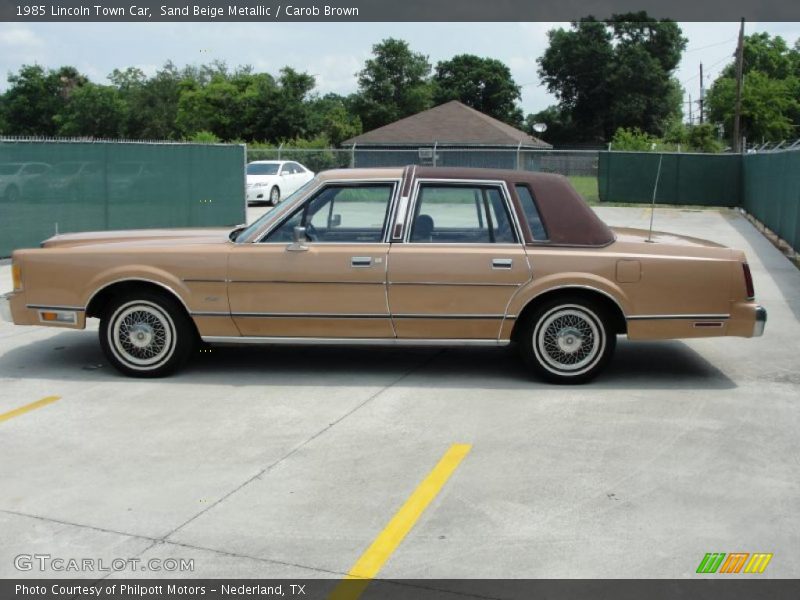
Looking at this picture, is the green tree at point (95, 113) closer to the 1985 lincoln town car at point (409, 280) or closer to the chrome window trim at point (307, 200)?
the 1985 lincoln town car at point (409, 280)

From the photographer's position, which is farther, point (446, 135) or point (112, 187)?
point (446, 135)

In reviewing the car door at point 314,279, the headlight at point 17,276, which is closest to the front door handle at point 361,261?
the car door at point 314,279

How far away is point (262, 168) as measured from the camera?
30641mm

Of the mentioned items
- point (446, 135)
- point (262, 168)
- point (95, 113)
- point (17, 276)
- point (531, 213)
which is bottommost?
point (17, 276)

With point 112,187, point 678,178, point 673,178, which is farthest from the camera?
point 673,178

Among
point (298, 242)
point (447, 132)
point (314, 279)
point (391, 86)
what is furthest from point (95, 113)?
point (314, 279)

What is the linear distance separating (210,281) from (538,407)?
2.65m

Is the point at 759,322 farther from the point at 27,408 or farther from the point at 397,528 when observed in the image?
the point at 27,408

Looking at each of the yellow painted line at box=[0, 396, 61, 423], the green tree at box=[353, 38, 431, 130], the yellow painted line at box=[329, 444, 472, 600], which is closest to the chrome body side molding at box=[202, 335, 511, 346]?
the yellow painted line at box=[0, 396, 61, 423]

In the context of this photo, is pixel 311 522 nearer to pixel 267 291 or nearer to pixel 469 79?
pixel 267 291

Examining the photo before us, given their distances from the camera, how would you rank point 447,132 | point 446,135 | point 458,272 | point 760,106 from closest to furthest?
point 458,272 → point 446,135 → point 447,132 → point 760,106

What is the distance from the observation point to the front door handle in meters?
7.52

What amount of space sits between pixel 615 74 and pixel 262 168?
59803 millimetres

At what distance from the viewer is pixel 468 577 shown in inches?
166
